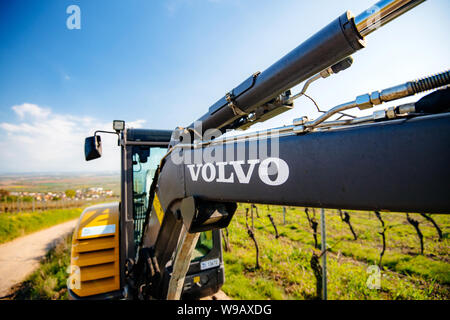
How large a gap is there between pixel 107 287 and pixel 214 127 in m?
2.41

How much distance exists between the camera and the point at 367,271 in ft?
18.0

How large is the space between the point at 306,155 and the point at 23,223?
2211cm

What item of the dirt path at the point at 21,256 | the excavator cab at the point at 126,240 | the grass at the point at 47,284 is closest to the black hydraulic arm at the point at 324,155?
the excavator cab at the point at 126,240

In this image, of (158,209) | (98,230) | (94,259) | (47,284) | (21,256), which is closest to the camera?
(158,209)

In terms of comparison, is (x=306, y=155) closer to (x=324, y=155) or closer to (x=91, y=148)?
(x=324, y=155)

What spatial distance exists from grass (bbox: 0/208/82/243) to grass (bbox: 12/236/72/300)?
327 inches

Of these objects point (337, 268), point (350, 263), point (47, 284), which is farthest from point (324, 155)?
point (47, 284)

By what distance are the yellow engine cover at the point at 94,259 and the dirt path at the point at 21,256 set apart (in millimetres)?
6899

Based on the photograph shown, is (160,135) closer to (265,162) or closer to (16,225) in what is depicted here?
(265,162)

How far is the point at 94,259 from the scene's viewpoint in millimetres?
2721

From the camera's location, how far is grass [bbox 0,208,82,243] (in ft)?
47.5

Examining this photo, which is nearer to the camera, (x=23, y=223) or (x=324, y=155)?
(x=324, y=155)

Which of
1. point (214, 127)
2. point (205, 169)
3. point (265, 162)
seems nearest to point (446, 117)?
point (265, 162)

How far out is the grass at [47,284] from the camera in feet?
19.5
